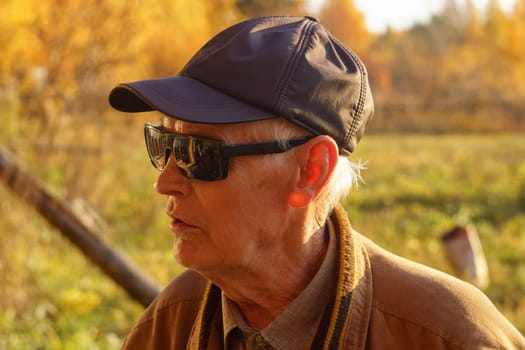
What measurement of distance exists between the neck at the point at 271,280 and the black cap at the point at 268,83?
0.31 m

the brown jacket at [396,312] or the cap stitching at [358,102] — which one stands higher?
the cap stitching at [358,102]

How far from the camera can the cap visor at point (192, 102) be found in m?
1.81

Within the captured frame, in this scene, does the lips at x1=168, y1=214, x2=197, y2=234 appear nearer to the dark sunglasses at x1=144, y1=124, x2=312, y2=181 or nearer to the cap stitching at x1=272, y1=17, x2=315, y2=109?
the dark sunglasses at x1=144, y1=124, x2=312, y2=181

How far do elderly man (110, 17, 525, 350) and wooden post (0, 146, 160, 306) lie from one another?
77.8 inches

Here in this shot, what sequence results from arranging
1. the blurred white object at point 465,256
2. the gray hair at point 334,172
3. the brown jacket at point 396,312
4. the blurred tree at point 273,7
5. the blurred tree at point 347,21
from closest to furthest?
the brown jacket at point 396,312 < the gray hair at point 334,172 < the blurred white object at point 465,256 < the blurred tree at point 273,7 < the blurred tree at point 347,21

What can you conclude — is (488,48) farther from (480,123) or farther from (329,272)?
(329,272)

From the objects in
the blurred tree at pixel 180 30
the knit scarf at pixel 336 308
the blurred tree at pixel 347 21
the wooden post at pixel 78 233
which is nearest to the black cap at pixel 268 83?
the knit scarf at pixel 336 308

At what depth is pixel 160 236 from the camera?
1069cm

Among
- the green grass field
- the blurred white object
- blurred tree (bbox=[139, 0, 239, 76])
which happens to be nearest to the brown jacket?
the green grass field

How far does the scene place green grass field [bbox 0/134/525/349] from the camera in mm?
6031

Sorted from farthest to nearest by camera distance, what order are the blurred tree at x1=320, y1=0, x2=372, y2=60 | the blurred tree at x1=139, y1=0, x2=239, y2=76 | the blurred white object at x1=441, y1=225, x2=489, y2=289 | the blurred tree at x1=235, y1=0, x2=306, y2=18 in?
the blurred tree at x1=320, y1=0, x2=372, y2=60 → the blurred tree at x1=235, y1=0, x2=306, y2=18 → the blurred tree at x1=139, y1=0, x2=239, y2=76 → the blurred white object at x1=441, y1=225, x2=489, y2=289

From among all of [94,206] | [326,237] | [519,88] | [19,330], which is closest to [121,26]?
[94,206]

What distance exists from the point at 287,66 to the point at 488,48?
2398 inches

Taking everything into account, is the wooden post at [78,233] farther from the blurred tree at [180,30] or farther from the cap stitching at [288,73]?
the blurred tree at [180,30]
